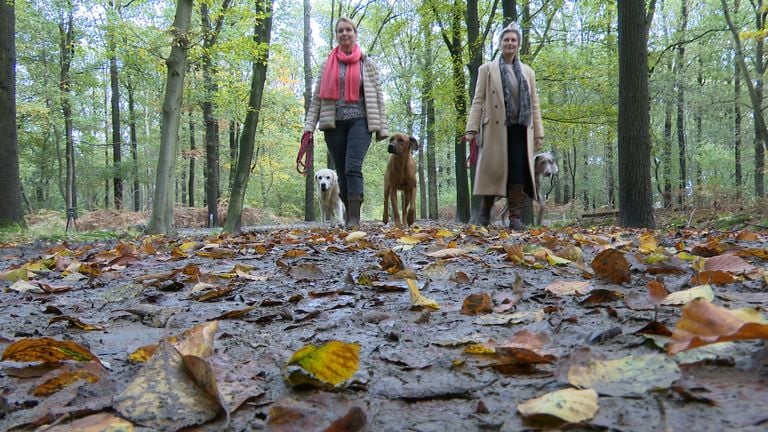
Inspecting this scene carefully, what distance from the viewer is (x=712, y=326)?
2.47 feet

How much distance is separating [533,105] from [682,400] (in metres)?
5.73

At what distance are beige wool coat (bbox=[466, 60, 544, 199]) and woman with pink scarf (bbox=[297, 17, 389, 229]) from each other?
49.2 inches

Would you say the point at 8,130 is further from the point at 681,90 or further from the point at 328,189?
the point at 681,90

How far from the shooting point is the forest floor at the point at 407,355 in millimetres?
709

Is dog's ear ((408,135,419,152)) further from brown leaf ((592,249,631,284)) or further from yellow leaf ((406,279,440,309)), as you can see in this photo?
yellow leaf ((406,279,440,309))

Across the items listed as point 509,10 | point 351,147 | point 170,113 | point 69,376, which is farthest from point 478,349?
point 509,10

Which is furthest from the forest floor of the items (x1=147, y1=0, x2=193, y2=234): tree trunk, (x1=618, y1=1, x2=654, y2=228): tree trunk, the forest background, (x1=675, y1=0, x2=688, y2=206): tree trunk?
(x1=675, y1=0, x2=688, y2=206): tree trunk

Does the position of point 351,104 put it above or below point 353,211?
above

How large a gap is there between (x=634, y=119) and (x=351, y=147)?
385 cm

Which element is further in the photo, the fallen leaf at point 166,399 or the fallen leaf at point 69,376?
the fallen leaf at point 69,376

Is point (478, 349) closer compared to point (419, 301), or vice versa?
point (478, 349)

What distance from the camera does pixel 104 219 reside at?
20422mm

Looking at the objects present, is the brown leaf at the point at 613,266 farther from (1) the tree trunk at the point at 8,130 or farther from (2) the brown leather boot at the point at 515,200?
(1) the tree trunk at the point at 8,130

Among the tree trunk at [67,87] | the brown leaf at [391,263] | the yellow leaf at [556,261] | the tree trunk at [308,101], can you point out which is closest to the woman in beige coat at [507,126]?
the yellow leaf at [556,261]
